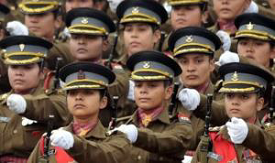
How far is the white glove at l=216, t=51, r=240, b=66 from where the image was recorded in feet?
59.5

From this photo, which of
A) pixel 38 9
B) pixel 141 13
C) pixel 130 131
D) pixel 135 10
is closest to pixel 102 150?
pixel 130 131

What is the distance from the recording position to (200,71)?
59.7 ft

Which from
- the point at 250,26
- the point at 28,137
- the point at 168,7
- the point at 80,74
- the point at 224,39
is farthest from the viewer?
the point at 168,7

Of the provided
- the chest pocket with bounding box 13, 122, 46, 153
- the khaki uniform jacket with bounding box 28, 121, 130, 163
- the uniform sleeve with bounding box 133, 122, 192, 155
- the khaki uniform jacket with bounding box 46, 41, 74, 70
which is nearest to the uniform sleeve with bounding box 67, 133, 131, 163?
the khaki uniform jacket with bounding box 28, 121, 130, 163

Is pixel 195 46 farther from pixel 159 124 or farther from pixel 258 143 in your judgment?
pixel 258 143

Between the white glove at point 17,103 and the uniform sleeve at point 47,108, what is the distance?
0.13 meters

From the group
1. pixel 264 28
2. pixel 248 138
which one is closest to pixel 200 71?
pixel 264 28

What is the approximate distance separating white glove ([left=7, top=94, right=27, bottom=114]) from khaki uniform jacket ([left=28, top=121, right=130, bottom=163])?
37.4 inches

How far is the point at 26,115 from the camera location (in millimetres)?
17672

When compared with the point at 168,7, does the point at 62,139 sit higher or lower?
lower

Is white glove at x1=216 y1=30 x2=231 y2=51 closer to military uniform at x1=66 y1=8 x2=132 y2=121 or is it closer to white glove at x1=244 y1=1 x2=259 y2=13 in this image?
white glove at x1=244 y1=1 x2=259 y2=13

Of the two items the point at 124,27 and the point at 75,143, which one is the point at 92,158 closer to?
the point at 75,143

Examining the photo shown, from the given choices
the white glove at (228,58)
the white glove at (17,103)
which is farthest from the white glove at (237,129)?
the white glove at (17,103)

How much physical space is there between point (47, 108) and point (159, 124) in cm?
157
